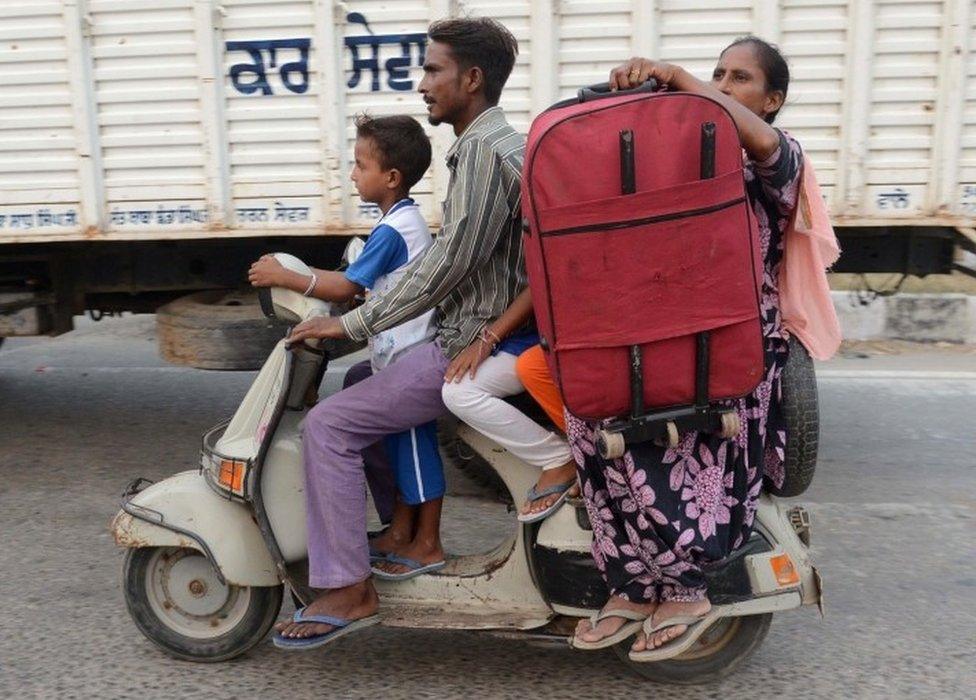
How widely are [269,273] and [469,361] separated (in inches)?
22.3

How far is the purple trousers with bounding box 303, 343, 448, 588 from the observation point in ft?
9.12

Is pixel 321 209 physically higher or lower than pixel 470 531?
higher

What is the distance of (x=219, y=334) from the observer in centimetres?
470

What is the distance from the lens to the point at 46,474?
195 inches

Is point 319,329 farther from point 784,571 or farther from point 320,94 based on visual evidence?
point 320,94

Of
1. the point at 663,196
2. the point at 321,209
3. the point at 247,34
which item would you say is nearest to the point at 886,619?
the point at 663,196

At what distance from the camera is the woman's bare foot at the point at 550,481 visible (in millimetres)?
2764

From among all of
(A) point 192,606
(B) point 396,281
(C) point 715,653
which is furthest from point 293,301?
(C) point 715,653

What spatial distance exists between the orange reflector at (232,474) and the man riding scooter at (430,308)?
201 millimetres

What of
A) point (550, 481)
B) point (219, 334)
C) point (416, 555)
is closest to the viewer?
point (550, 481)

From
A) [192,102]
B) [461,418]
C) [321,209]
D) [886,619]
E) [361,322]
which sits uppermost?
[192,102]

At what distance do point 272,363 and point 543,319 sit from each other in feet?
2.91

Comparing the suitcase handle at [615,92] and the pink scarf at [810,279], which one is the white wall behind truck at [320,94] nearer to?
the pink scarf at [810,279]

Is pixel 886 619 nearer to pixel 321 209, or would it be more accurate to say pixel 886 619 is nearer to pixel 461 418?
pixel 461 418
